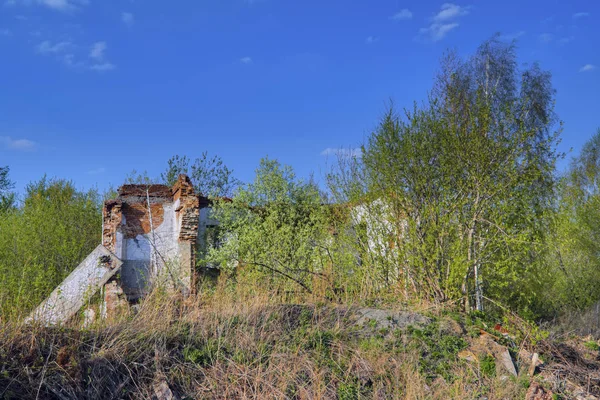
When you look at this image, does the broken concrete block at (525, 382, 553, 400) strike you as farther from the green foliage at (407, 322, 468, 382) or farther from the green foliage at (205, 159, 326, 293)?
the green foliage at (205, 159, 326, 293)

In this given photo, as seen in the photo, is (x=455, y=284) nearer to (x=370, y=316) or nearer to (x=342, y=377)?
(x=370, y=316)

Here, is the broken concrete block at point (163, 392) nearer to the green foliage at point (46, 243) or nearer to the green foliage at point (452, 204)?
the green foliage at point (452, 204)

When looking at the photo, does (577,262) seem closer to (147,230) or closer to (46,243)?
(147,230)

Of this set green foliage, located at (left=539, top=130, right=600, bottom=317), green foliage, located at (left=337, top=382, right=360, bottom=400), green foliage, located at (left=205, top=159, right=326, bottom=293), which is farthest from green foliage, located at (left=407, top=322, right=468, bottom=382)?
green foliage, located at (left=539, top=130, right=600, bottom=317)

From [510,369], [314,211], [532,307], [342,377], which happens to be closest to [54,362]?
[342,377]

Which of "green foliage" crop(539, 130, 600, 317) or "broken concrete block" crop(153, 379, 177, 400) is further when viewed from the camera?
"green foliage" crop(539, 130, 600, 317)

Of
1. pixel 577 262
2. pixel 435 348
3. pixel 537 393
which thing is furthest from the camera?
pixel 577 262

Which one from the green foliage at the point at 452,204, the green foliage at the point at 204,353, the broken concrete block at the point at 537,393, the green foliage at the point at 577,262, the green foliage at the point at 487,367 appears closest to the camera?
the green foliage at the point at 204,353

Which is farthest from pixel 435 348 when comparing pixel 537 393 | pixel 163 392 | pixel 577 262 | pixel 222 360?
pixel 577 262

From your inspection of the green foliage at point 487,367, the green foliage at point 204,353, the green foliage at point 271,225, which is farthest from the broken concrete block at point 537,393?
the green foliage at point 271,225

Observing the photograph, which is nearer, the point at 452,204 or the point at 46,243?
the point at 452,204

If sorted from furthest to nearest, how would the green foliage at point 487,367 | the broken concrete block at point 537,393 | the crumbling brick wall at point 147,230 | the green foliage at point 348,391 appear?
the crumbling brick wall at point 147,230, the green foliage at point 487,367, the broken concrete block at point 537,393, the green foliage at point 348,391

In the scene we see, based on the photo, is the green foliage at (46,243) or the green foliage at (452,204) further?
the green foliage at (46,243)

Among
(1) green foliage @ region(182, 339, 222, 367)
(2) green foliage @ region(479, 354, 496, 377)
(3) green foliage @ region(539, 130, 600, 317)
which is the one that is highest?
(3) green foliage @ region(539, 130, 600, 317)
